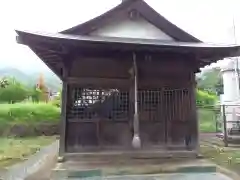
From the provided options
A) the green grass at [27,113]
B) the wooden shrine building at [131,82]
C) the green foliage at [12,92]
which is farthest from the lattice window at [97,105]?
the green foliage at [12,92]

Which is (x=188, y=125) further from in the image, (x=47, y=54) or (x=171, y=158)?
(x=47, y=54)

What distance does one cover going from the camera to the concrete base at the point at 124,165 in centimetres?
674

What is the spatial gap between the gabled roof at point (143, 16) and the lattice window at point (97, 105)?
165 centimetres

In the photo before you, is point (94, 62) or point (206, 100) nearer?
point (94, 62)

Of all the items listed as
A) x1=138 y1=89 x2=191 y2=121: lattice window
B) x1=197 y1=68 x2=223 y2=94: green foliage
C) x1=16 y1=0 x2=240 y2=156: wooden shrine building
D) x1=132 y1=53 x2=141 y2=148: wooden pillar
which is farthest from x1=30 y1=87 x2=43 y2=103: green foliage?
x1=132 y1=53 x2=141 y2=148: wooden pillar

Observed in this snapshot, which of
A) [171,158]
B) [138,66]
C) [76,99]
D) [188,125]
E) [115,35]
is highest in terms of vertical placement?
[115,35]

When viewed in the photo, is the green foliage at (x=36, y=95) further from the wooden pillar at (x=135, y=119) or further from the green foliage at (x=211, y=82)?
the wooden pillar at (x=135, y=119)

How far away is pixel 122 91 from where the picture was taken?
796 cm

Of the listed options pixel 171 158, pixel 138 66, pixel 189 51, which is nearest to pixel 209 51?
pixel 189 51

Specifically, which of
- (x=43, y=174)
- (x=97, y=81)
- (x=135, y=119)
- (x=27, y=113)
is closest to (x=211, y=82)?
(x=27, y=113)

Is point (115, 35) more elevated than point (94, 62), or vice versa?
point (115, 35)

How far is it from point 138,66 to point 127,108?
3.88ft

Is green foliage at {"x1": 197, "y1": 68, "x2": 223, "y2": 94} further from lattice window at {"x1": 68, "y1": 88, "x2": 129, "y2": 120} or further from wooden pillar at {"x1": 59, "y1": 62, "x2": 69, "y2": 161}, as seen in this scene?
wooden pillar at {"x1": 59, "y1": 62, "x2": 69, "y2": 161}

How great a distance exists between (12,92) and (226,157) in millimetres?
18127
